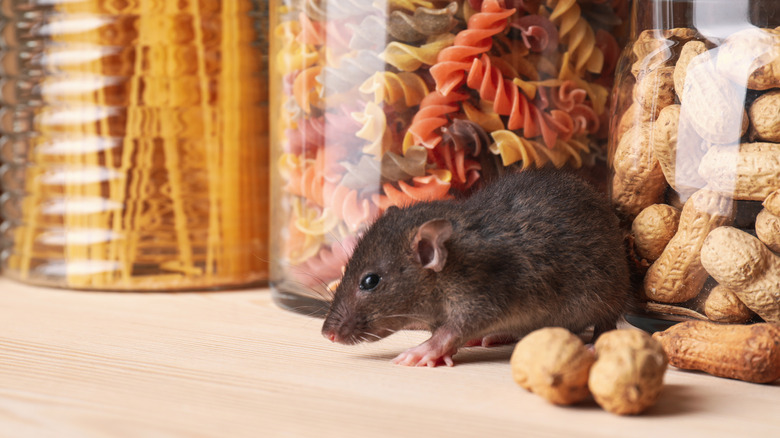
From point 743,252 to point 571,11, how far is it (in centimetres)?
44

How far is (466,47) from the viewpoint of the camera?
1105 millimetres

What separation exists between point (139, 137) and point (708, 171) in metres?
0.91

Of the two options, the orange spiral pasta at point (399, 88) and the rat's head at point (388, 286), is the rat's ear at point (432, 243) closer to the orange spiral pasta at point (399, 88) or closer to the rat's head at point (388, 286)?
the rat's head at point (388, 286)

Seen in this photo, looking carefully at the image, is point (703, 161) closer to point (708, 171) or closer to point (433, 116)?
point (708, 171)

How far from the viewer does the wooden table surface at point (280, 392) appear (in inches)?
29.2

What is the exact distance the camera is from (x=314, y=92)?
4.05 ft

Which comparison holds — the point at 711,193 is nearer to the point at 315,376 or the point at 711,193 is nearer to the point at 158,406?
the point at 315,376

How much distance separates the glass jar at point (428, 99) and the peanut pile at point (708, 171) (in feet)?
0.49

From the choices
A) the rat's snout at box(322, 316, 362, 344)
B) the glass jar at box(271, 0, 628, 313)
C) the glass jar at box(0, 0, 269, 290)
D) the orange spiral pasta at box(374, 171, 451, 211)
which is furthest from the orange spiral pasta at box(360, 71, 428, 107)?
the glass jar at box(0, 0, 269, 290)

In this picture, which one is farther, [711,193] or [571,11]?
[571,11]

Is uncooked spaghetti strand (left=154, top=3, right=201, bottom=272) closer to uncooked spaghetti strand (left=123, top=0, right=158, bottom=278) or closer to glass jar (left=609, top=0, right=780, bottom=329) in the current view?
uncooked spaghetti strand (left=123, top=0, right=158, bottom=278)

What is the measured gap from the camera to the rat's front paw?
98 cm

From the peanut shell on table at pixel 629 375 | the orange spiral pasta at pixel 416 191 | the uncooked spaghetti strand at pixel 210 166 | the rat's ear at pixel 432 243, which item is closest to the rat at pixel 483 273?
the rat's ear at pixel 432 243

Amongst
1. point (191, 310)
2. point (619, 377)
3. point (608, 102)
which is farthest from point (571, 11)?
point (191, 310)
